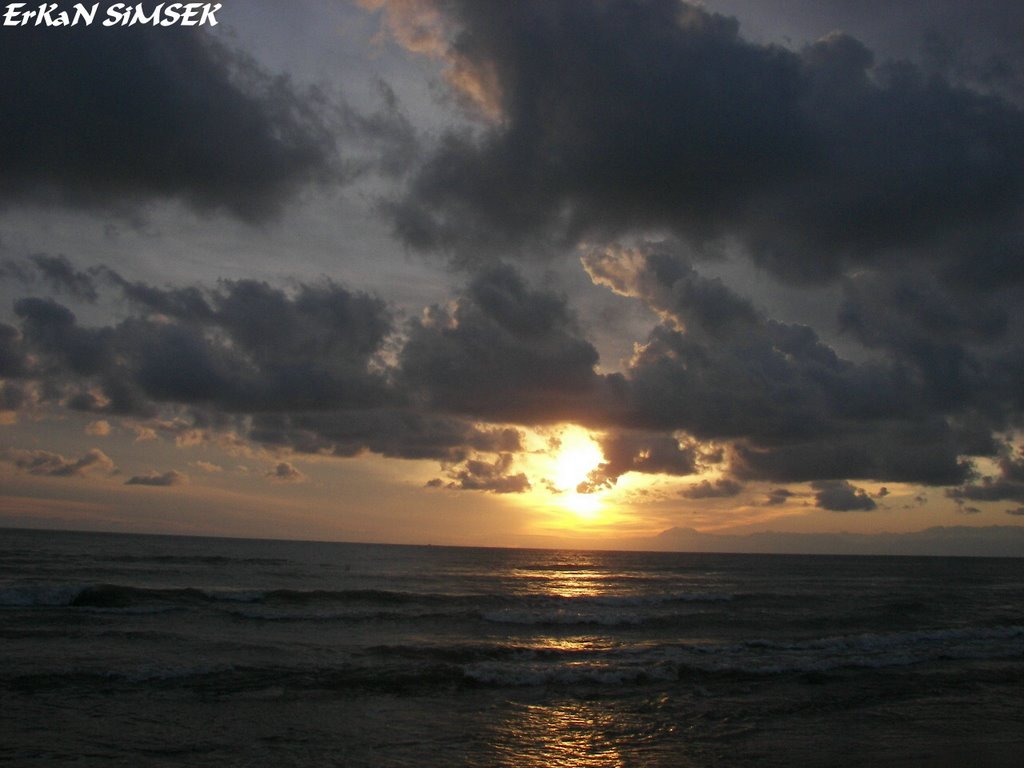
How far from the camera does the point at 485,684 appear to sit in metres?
20.0

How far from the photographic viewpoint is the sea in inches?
552

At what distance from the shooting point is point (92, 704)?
54.2 feet

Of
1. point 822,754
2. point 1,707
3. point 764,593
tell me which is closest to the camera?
point 822,754

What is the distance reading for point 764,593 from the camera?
53.9 metres

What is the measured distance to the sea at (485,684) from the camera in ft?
46.0

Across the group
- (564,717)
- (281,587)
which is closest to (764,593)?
(281,587)

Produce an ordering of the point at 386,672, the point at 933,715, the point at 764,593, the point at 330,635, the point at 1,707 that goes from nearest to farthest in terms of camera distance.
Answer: the point at 1,707, the point at 933,715, the point at 386,672, the point at 330,635, the point at 764,593

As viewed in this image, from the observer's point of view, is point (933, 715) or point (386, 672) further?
point (386, 672)

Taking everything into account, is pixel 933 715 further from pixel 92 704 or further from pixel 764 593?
pixel 764 593

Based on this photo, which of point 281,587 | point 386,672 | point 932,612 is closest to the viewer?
point 386,672

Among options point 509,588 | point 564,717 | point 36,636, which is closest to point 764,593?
point 509,588

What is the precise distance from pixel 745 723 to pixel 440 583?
41.3 m

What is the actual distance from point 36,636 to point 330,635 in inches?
377

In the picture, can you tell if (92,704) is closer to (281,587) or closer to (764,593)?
(281,587)
